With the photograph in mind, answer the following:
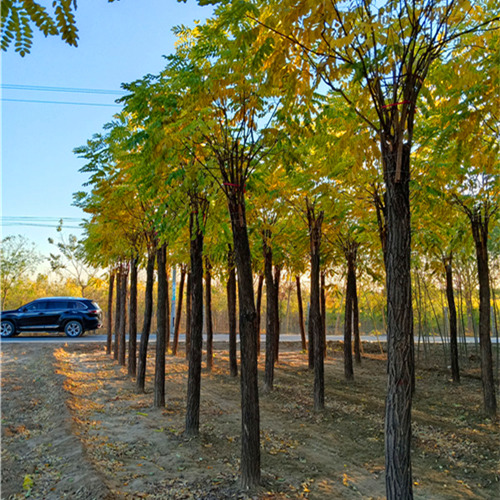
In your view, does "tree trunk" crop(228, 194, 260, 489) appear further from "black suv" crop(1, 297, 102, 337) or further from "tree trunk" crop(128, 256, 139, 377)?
"black suv" crop(1, 297, 102, 337)

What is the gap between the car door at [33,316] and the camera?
63.0 ft

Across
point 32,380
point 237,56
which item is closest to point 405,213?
point 237,56

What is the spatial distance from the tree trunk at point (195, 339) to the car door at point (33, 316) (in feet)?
50.6

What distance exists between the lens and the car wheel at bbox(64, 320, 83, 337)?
19906 mm

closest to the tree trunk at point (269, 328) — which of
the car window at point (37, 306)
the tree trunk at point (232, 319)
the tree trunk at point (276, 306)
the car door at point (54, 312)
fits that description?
the tree trunk at point (232, 319)

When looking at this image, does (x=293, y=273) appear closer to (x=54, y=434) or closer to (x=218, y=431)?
(x=218, y=431)

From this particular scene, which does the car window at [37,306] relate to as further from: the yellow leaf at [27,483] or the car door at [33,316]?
the yellow leaf at [27,483]

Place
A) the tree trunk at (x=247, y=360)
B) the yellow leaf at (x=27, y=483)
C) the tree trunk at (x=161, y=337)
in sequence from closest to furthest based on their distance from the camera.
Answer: the yellow leaf at (x=27, y=483)
the tree trunk at (x=247, y=360)
the tree trunk at (x=161, y=337)

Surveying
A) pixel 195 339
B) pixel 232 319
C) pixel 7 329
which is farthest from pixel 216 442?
pixel 7 329

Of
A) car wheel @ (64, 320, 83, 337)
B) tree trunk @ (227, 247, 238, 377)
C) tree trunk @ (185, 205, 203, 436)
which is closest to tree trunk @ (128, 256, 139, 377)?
tree trunk @ (227, 247, 238, 377)

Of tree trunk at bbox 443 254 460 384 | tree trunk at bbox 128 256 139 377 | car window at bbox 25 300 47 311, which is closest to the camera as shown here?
tree trunk at bbox 128 256 139 377

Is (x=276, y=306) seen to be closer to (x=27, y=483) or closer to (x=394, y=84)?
(x=27, y=483)

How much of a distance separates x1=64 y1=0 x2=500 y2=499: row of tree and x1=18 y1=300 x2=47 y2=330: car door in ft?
41.7

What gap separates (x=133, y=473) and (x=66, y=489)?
2.56ft
